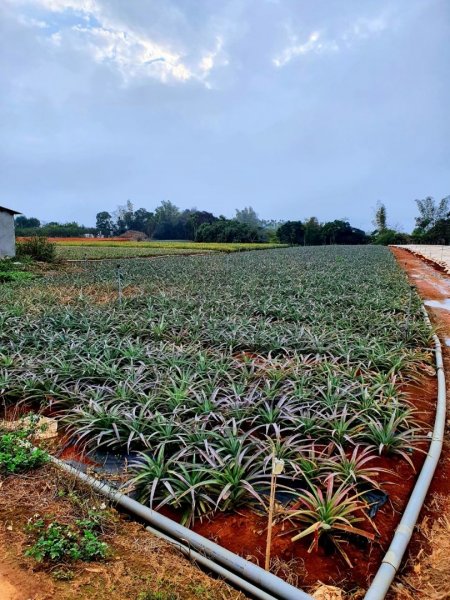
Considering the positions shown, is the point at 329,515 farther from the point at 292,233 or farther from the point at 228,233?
the point at 292,233

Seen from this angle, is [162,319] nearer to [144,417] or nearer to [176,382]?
[176,382]

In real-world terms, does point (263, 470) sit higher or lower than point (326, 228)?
lower

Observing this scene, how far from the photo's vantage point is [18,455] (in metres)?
2.72

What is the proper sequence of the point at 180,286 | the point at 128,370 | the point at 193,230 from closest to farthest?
1. the point at 128,370
2. the point at 180,286
3. the point at 193,230

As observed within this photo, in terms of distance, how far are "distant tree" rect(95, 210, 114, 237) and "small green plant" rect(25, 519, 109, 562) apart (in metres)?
89.7

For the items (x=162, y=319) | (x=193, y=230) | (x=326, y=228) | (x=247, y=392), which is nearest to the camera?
(x=247, y=392)

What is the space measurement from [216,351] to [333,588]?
341cm

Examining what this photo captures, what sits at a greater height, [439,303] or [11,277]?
[439,303]

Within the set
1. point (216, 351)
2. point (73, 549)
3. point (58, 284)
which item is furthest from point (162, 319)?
point (58, 284)

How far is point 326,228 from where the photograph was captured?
66812 millimetres

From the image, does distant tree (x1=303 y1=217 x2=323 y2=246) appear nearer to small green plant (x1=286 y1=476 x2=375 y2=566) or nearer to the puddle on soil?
the puddle on soil

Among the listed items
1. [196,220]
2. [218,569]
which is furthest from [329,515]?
[196,220]

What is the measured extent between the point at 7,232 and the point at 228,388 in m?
18.2

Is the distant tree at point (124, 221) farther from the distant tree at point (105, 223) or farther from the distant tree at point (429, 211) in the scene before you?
the distant tree at point (429, 211)
